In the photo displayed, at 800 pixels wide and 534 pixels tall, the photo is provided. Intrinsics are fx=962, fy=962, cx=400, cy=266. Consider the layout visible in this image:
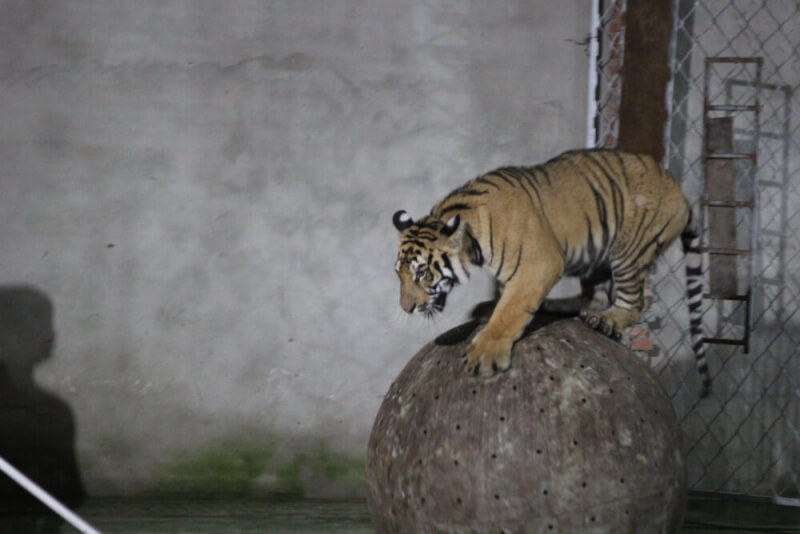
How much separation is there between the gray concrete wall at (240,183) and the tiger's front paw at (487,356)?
1.77 metres

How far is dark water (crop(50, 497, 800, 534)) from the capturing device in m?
4.52

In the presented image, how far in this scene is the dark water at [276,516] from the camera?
4.52 metres

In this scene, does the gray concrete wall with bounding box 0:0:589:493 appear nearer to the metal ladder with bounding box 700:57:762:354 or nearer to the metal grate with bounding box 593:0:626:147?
the metal grate with bounding box 593:0:626:147

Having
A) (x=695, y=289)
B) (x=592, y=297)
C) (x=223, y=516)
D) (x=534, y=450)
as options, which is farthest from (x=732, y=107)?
(x=223, y=516)

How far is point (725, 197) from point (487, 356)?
242cm

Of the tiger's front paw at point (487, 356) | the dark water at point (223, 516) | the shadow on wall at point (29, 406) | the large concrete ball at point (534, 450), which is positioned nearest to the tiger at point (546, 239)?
the tiger's front paw at point (487, 356)

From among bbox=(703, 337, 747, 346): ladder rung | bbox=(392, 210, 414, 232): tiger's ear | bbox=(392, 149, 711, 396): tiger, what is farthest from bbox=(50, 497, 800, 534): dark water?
bbox=(392, 210, 414, 232): tiger's ear

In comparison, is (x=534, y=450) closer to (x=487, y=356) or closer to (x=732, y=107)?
(x=487, y=356)

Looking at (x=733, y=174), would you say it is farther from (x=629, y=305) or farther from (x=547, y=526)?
(x=547, y=526)

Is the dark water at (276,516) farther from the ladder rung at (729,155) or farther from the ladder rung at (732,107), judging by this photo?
the ladder rung at (732,107)

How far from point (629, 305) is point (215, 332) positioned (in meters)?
2.29

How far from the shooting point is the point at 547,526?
2.79 metres

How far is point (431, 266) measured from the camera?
307cm

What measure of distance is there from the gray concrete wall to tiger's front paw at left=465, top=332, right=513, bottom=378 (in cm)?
177
